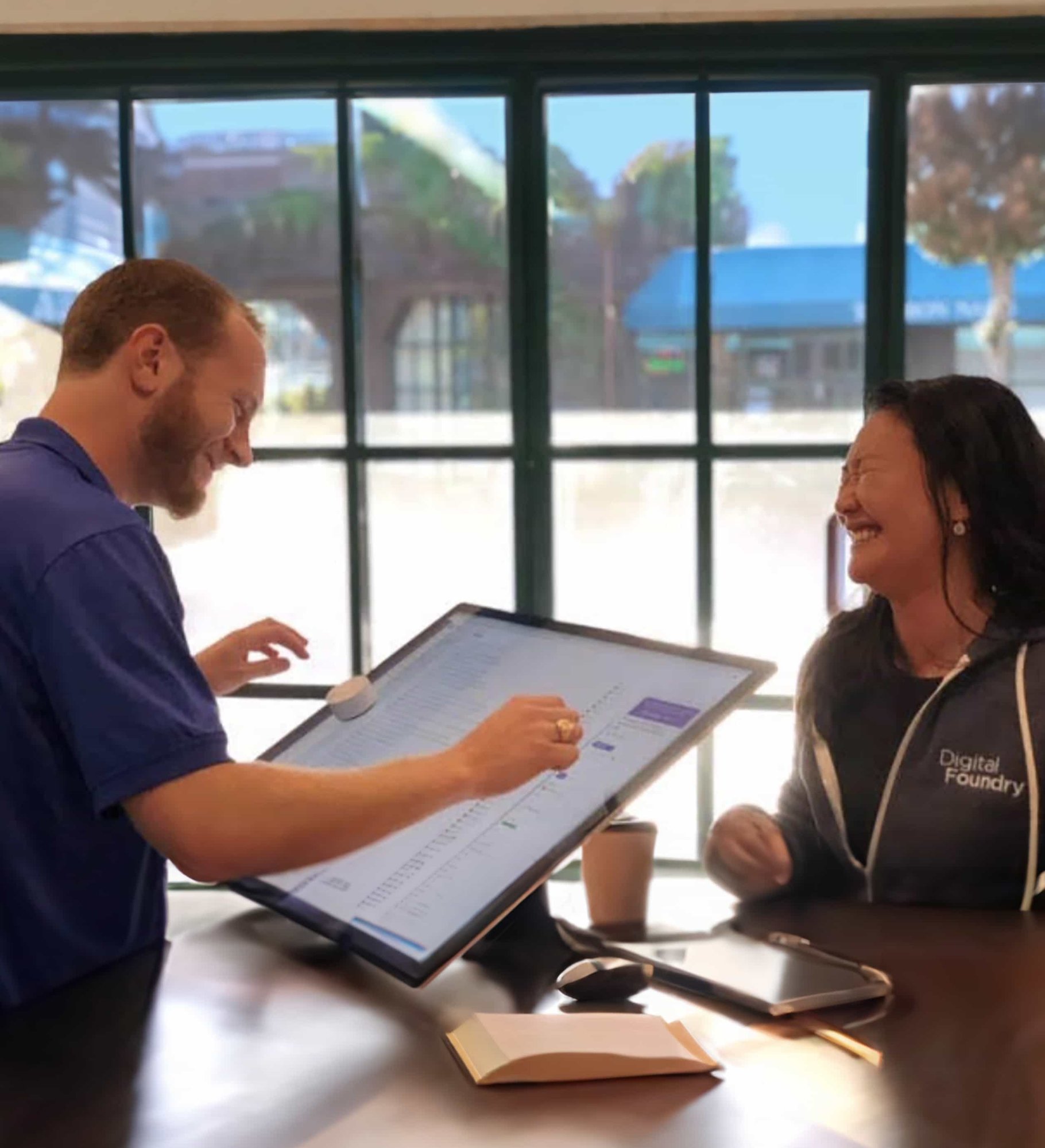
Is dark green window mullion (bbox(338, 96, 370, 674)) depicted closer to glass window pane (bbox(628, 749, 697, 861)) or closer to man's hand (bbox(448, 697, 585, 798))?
glass window pane (bbox(628, 749, 697, 861))

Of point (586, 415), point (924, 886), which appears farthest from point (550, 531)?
point (924, 886)

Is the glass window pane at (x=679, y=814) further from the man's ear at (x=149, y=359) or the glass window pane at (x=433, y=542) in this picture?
the man's ear at (x=149, y=359)

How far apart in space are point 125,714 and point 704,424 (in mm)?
1872

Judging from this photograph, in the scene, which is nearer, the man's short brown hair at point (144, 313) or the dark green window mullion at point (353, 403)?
the man's short brown hair at point (144, 313)

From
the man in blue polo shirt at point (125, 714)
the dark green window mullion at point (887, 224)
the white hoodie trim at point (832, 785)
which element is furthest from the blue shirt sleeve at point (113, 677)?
the dark green window mullion at point (887, 224)

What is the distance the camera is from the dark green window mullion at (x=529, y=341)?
2.82 metres

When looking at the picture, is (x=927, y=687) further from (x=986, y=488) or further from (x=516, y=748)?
(x=516, y=748)

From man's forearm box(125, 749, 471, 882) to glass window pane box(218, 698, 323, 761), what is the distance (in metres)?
1.81

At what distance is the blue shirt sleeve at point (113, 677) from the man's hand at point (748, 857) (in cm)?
71

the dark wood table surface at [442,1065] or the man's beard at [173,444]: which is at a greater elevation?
the man's beard at [173,444]

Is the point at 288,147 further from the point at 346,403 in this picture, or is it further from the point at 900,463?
the point at 900,463

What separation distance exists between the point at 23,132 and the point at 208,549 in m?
1.01

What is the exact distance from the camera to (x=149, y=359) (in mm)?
1438

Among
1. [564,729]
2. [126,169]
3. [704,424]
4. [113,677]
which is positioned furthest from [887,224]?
[113,677]
